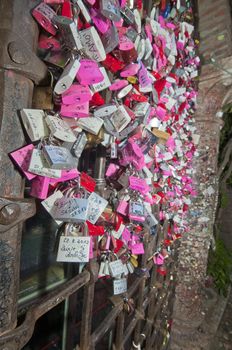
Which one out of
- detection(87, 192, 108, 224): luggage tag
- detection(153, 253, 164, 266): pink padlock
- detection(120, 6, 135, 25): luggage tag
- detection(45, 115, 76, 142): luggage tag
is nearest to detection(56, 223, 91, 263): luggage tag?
detection(87, 192, 108, 224): luggage tag

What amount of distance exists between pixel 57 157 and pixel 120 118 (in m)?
0.35

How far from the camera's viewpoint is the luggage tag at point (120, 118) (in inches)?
31.8

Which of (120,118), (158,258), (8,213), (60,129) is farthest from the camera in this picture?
(158,258)

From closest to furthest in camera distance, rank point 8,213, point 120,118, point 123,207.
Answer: point 8,213
point 120,118
point 123,207

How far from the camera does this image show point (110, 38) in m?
0.72

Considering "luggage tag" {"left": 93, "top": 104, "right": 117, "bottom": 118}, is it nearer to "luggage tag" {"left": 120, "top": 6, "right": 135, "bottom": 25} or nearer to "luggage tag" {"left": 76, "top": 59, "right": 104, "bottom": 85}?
"luggage tag" {"left": 76, "top": 59, "right": 104, "bottom": 85}

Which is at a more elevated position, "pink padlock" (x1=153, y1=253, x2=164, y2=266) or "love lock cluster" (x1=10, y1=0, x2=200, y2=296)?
"love lock cluster" (x1=10, y1=0, x2=200, y2=296)

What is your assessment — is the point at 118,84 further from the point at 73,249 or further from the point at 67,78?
the point at 73,249

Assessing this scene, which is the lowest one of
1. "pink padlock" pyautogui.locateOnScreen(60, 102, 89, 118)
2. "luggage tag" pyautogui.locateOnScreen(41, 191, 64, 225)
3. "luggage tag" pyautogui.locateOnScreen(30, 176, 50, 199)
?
"luggage tag" pyautogui.locateOnScreen(41, 191, 64, 225)

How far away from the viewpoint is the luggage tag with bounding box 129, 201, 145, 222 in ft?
3.10

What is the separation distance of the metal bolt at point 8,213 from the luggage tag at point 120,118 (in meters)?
0.44

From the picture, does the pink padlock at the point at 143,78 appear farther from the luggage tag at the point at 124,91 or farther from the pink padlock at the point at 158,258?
the pink padlock at the point at 158,258

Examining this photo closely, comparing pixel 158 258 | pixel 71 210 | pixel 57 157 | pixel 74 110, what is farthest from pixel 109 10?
pixel 158 258

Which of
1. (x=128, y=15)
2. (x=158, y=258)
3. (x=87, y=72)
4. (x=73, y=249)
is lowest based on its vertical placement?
(x=158, y=258)
